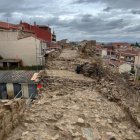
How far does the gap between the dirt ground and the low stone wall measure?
0.49ft

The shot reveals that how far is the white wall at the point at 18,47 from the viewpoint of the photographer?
2106 cm

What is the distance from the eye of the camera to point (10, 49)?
71.1 feet

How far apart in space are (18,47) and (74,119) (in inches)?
684

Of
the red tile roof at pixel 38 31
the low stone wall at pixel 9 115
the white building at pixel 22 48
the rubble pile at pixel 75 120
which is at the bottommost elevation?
the rubble pile at pixel 75 120

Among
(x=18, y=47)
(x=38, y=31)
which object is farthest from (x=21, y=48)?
(x=38, y=31)

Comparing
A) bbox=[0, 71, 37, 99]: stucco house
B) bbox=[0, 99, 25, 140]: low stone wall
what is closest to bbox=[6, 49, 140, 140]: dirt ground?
bbox=[0, 99, 25, 140]: low stone wall

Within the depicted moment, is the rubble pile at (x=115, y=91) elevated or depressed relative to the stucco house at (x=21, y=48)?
depressed

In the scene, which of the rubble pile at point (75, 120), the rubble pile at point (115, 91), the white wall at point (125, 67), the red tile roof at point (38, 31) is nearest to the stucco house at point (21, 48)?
the red tile roof at point (38, 31)

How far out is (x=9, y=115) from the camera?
4578mm

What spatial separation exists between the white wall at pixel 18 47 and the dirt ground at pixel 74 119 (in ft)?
46.9

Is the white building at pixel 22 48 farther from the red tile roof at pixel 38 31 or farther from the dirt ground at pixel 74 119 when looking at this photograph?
the dirt ground at pixel 74 119

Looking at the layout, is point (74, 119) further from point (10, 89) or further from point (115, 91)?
point (10, 89)

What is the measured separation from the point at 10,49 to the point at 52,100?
1630cm

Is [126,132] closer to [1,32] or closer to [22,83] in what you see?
[22,83]
